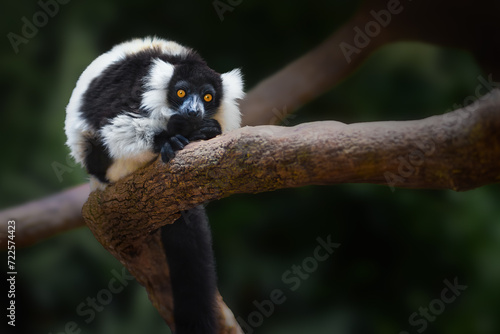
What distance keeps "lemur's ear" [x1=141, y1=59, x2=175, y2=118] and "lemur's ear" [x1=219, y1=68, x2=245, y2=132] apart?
0.30 m

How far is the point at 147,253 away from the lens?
2246mm

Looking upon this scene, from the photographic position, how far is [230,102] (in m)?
2.28

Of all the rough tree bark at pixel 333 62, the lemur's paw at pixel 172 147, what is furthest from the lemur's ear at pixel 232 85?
the rough tree bark at pixel 333 62

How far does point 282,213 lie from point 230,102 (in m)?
1.60

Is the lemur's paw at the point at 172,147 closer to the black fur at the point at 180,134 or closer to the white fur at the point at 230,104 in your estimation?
the black fur at the point at 180,134

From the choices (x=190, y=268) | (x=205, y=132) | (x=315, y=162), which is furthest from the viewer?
(x=190, y=268)

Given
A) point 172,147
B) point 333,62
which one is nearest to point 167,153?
point 172,147

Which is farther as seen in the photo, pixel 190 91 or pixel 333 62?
pixel 333 62

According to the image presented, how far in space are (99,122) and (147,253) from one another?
628 mm

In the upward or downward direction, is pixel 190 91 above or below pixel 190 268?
above

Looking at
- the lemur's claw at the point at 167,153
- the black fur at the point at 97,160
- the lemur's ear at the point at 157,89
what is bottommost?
the lemur's claw at the point at 167,153

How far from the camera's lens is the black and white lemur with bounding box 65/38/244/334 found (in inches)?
77.2

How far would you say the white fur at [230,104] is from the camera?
2.25 metres

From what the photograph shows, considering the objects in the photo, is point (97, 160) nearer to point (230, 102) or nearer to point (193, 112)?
point (193, 112)
